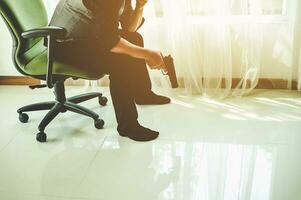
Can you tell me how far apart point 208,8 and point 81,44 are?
3.00 ft

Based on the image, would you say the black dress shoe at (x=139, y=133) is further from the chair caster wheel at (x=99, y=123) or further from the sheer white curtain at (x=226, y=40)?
the sheer white curtain at (x=226, y=40)

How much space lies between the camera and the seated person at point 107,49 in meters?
1.74

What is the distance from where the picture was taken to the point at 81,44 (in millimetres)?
1863

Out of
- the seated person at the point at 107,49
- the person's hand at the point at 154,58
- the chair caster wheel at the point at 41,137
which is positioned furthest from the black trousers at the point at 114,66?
the chair caster wheel at the point at 41,137

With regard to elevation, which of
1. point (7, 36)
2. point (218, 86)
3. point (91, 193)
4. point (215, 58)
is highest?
point (7, 36)

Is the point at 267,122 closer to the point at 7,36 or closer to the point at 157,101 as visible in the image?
the point at 157,101

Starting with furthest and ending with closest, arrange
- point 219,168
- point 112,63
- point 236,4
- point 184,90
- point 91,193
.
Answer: point 184,90 < point 236,4 < point 112,63 < point 219,168 < point 91,193

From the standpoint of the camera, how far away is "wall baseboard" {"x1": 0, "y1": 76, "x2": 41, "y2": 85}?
9.50ft

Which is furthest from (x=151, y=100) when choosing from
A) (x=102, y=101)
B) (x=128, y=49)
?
(x=128, y=49)

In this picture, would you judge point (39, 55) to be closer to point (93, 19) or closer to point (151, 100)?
point (93, 19)

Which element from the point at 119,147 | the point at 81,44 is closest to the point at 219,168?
the point at 119,147

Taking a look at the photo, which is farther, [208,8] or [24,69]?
[208,8]

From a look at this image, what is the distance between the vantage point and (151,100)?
246cm

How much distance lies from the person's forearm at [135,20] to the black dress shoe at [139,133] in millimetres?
575
